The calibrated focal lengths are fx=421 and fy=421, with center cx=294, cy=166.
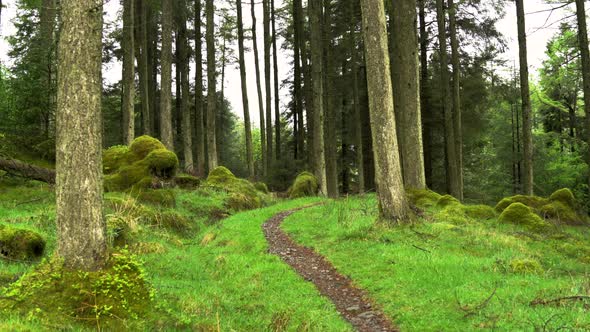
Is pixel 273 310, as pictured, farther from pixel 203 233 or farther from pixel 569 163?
pixel 569 163

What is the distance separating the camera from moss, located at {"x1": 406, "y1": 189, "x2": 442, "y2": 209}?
50.4 feet

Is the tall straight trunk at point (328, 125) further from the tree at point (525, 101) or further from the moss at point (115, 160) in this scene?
the moss at point (115, 160)

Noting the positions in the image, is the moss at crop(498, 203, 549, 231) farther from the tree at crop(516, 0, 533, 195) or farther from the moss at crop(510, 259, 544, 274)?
the moss at crop(510, 259, 544, 274)

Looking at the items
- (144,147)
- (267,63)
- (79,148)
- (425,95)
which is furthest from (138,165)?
(425,95)

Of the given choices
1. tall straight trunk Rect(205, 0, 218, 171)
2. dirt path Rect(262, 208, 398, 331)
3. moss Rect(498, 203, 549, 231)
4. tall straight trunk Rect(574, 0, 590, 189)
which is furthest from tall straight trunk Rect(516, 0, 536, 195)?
tall straight trunk Rect(205, 0, 218, 171)

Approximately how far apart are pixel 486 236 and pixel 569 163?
26.1 m

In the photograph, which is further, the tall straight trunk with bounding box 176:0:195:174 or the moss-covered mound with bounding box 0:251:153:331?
the tall straight trunk with bounding box 176:0:195:174

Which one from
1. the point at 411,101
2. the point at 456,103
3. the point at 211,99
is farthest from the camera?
the point at 211,99

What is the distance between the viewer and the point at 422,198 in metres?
15.9

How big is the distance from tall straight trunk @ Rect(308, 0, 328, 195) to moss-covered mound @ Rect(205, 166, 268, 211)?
10.4 feet

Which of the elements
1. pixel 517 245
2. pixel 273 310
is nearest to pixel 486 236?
pixel 517 245

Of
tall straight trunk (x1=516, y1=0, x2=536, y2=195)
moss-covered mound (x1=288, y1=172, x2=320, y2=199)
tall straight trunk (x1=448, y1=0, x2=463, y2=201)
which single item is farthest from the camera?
tall straight trunk (x1=448, y1=0, x2=463, y2=201)

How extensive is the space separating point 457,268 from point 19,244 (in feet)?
26.0

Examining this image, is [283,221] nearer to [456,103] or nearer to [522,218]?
[522,218]
